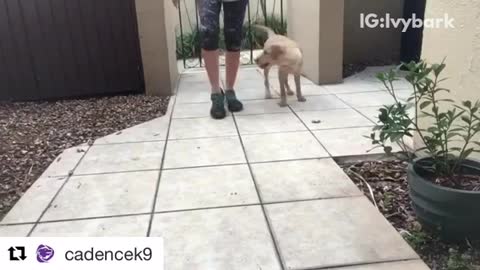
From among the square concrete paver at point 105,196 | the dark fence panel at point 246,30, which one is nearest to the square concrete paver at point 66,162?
the square concrete paver at point 105,196

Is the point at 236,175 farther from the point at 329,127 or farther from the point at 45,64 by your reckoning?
the point at 45,64

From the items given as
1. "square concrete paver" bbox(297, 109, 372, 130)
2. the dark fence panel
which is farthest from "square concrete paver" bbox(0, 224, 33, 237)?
the dark fence panel

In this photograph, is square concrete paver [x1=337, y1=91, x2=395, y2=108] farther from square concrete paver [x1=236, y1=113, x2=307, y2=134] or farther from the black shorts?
the black shorts

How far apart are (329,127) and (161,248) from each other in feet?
5.02

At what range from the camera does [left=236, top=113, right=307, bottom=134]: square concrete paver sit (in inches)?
105

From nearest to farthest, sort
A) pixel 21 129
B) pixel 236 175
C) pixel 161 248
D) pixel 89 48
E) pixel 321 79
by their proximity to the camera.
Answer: pixel 161 248 < pixel 236 175 < pixel 21 129 < pixel 89 48 < pixel 321 79

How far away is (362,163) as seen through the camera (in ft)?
6.99

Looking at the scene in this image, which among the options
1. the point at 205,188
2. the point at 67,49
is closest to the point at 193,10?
the point at 67,49

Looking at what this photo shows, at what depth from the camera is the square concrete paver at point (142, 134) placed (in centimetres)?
260

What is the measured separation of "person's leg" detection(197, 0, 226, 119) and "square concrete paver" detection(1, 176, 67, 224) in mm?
1168

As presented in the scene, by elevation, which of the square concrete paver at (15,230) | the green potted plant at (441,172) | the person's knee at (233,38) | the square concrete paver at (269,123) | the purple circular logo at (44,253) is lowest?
the square concrete paver at (269,123)

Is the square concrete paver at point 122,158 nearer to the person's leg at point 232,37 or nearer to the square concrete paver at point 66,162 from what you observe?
the square concrete paver at point 66,162

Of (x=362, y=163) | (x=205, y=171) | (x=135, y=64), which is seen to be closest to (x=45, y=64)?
(x=135, y=64)

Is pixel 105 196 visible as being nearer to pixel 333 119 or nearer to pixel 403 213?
pixel 403 213
